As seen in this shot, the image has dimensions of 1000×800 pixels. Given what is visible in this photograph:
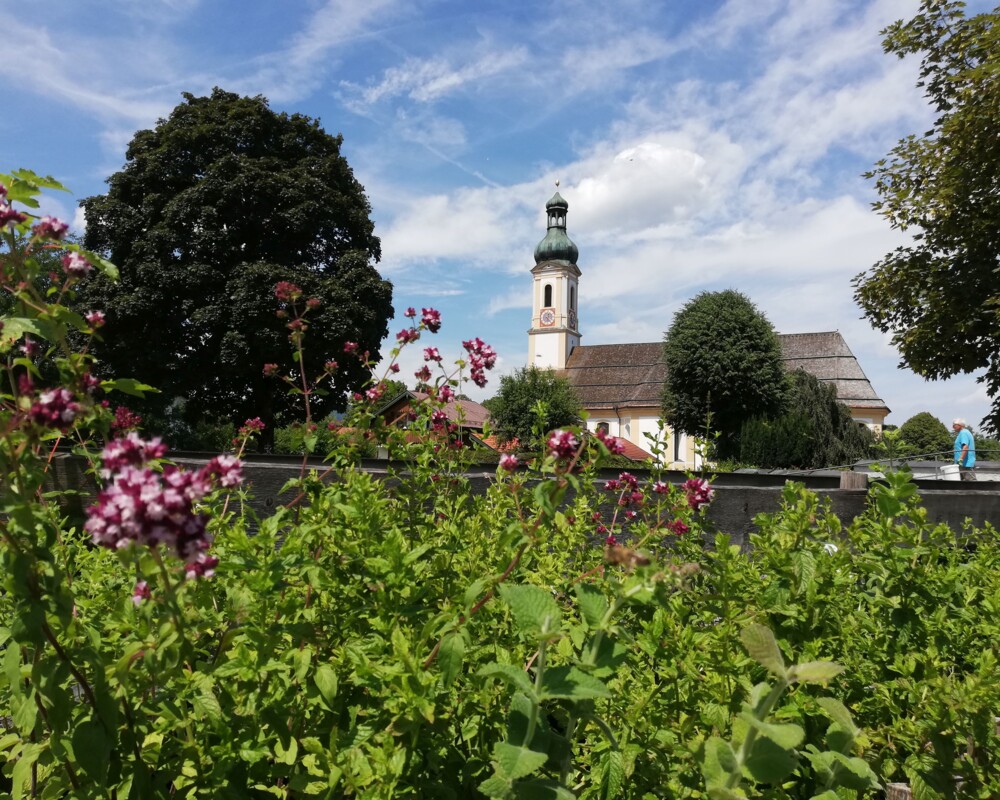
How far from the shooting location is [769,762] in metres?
1.07

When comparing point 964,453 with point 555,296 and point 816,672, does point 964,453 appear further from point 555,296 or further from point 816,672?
point 555,296

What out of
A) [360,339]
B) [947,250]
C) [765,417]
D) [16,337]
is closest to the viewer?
[16,337]

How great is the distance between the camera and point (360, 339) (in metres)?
23.0

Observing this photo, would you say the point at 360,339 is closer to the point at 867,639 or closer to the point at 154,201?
the point at 154,201

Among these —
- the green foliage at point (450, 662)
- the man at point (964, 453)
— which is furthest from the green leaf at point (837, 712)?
the man at point (964, 453)

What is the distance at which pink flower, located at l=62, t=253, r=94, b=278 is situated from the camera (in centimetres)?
166

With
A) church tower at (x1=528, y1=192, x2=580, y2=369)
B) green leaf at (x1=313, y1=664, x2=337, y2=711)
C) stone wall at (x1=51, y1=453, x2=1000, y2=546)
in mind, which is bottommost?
green leaf at (x1=313, y1=664, x2=337, y2=711)

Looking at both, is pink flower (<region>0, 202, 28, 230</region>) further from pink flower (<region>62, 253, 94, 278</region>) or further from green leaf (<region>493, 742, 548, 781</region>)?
green leaf (<region>493, 742, 548, 781</region>)

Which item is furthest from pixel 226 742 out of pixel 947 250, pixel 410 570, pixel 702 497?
pixel 947 250

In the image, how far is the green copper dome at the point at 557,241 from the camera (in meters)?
80.1

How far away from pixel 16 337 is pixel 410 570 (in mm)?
909

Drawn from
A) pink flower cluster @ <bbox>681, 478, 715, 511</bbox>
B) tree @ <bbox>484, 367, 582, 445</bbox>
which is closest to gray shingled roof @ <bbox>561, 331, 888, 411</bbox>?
tree @ <bbox>484, 367, 582, 445</bbox>

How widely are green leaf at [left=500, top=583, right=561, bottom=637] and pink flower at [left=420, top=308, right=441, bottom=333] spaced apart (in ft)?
7.32

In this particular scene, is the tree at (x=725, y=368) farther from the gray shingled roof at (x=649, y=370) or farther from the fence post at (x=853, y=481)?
the fence post at (x=853, y=481)
